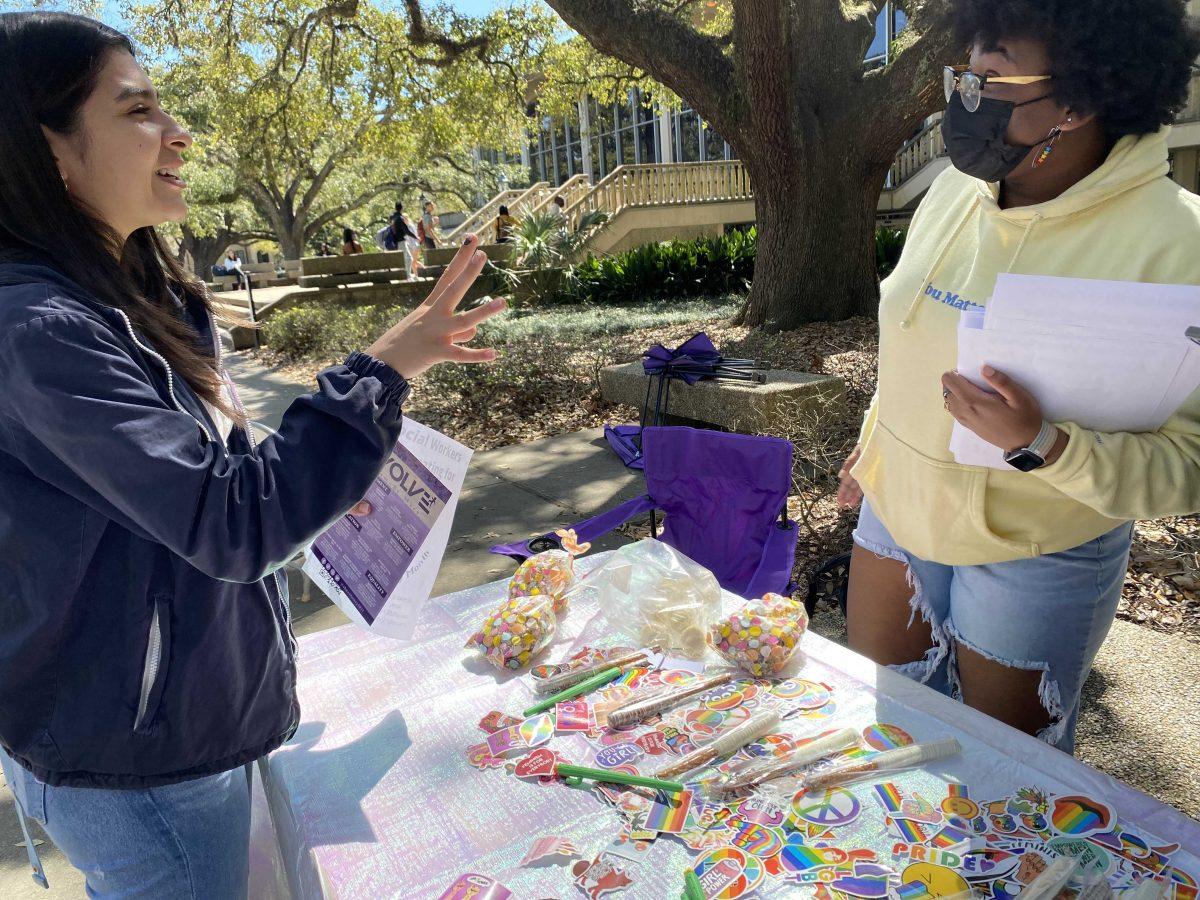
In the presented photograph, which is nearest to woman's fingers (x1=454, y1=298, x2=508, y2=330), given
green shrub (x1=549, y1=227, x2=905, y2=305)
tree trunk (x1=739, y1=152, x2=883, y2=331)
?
tree trunk (x1=739, y1=152, x2=883, y2=331)

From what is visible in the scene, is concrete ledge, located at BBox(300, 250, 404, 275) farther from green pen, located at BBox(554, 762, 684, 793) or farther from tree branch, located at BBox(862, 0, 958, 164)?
green pen, located at BBox(554, 762, 684, 793)

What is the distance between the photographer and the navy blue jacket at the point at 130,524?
3.23ft

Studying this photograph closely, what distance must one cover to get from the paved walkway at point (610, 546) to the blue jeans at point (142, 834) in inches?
59.0

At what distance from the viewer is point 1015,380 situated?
1.46 meters

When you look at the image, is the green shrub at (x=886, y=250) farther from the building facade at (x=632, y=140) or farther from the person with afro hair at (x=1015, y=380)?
the person with afro hair at (x=1015, y=380)

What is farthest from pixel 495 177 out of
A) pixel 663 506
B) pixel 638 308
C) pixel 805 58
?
pixel 663 506

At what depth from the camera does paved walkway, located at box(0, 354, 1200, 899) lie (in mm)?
2451

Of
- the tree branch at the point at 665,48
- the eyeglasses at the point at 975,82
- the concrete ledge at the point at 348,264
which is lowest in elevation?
the concrete ledge at the point at 348,264

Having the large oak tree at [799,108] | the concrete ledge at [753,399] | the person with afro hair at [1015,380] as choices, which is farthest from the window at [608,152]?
the person with afro hair at [1015,380]

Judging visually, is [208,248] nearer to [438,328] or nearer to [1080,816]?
[438,328]

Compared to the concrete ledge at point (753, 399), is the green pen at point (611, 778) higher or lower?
higher

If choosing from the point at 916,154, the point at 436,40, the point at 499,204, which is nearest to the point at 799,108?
the point at 436,40

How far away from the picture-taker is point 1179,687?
2855 mm

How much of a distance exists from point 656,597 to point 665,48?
776cm
